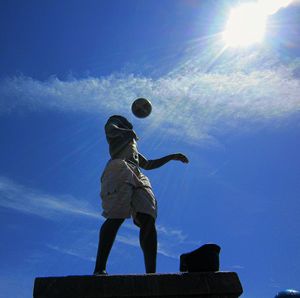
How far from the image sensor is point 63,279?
426 cm

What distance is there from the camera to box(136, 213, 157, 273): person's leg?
5188 millimetres

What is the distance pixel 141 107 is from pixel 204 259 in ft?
9.78

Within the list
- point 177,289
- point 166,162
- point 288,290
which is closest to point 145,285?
point 177,289

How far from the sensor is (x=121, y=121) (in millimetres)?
6395

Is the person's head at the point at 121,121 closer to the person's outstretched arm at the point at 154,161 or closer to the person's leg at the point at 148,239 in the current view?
the person's outstretched arm at the point at 154,161

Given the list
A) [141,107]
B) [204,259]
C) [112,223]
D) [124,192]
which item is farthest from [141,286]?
[141,107]

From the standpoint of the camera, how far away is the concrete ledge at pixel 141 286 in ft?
13.8

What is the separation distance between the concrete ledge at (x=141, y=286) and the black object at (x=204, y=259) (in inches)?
9.6

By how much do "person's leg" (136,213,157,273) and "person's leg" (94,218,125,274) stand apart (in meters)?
0.37

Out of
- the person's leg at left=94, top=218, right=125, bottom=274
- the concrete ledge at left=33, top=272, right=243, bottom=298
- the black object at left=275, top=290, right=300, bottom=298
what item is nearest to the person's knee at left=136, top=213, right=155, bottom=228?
the person's leg at left=94, top=218, right=125, bottom=274

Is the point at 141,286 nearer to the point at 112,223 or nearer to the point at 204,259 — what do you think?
the point at 204,259

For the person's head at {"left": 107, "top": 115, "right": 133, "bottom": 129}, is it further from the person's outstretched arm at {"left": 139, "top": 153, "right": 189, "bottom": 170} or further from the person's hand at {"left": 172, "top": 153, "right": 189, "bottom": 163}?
the person's hand at {"left": 172, "top": 153, "right": 189, "bottom": 163}

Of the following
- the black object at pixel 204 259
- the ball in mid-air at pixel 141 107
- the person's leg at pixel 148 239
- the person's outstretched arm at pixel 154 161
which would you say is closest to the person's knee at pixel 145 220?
the person's leg at pixel 148 239

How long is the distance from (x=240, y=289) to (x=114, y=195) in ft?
6.47
